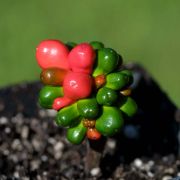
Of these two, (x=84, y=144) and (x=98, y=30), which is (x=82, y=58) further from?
(x=98, y=30)

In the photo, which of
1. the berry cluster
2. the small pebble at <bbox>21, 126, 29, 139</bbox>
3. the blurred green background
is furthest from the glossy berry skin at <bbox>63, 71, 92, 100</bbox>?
the blurred green background

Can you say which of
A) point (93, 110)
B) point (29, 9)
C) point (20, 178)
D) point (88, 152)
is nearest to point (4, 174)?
point (20, 178)

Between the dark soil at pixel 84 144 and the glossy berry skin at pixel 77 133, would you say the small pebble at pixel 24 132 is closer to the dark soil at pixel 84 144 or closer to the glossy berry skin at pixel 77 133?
the dark soil at pixel 84 144

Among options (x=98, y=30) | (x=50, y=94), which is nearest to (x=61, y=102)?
(x=50, y=94)

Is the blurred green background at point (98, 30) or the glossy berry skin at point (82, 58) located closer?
the glossy berry skin at point (82, 58)

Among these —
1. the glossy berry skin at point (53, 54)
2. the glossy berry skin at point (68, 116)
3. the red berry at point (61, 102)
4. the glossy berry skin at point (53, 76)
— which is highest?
the glossy berry skin at point (53, 54)

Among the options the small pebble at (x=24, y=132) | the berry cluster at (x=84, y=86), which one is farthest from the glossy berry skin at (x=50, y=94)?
the small pebble at (x=24, y=132)
